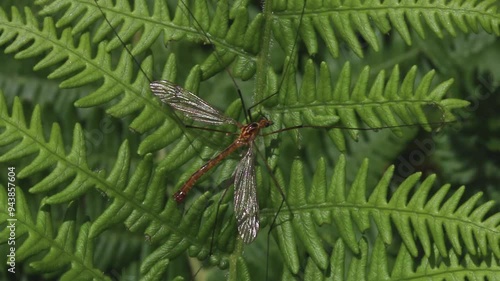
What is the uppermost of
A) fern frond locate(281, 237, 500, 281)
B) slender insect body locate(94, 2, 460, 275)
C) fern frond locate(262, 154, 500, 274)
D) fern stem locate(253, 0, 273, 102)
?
fern stem locate(253, 0, 273, 102)

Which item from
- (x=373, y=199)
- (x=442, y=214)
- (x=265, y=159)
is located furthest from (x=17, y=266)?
(x=442, y=214)

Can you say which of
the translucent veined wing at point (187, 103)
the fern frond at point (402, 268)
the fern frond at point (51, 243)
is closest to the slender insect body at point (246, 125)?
the translucent veined wing at point (187, 103)

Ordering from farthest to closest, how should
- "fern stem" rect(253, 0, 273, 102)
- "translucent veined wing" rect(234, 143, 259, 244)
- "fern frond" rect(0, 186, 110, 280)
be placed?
"fern stem" rect(253, 0, 273, 102), "translucent veined wing" rect(234, 143, 259, 244), "fern frond" rect(0, 186, 110, 280)

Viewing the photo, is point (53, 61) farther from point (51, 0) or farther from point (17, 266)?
point (17, 266)

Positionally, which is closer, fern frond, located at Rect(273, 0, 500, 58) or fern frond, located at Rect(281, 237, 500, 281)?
fern frond, located at Rect(281, 237, 500, 281)

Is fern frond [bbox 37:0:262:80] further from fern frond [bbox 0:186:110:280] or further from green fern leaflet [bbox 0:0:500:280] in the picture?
fern frond [bbox 0:186:110:280]

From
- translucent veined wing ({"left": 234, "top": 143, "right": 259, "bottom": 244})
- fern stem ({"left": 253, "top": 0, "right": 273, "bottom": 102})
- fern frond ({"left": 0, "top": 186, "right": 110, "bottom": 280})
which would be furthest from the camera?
fern stem ({"left": 253, "top": 0, "right": 273, "bottom": 102})

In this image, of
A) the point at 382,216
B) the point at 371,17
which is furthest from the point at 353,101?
the point at 382,216

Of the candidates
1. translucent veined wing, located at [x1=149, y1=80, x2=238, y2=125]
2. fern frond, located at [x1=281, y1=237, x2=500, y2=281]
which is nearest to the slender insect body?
translucent veined wing, located at [x1=149, y1=80, x2=238, y2=125]

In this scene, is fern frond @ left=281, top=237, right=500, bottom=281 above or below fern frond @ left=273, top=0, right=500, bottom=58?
below
